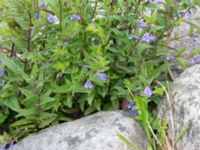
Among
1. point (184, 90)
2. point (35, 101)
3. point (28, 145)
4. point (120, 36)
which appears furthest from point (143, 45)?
point (28, 145)

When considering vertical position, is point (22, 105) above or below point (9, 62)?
below

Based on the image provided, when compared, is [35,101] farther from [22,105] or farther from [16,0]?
[16,0]

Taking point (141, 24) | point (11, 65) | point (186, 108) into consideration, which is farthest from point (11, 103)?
point (186, 108)

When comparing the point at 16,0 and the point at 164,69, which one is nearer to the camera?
the point at 16,0

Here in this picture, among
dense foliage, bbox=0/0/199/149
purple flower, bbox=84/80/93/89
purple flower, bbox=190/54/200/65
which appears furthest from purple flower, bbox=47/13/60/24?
purple flower, bbox=190/54/200/65

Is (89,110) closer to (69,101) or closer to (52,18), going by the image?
(69,101)

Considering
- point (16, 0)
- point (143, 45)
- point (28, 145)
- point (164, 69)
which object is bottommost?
point (28, 145)
